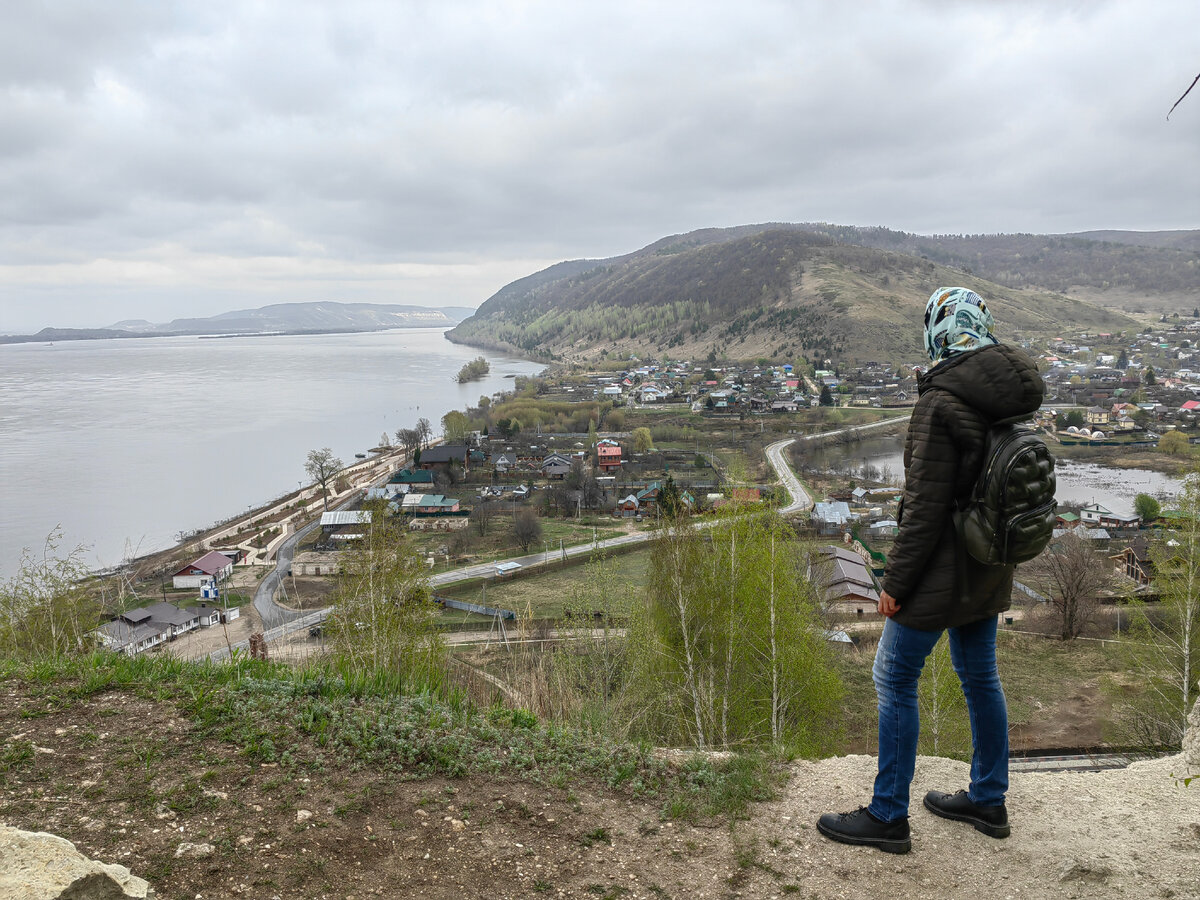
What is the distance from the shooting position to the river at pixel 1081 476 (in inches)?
1371

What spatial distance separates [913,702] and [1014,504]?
81 cm

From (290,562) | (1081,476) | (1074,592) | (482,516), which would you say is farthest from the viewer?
(1081,476)

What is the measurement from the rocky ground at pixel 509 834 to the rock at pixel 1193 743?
6cm

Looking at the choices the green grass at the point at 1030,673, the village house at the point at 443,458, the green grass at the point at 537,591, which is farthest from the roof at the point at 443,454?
the green grass at the point at 1030,673

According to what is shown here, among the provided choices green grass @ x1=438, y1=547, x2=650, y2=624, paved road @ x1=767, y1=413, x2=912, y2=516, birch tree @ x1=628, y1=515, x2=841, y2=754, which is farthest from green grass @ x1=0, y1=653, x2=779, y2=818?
paved road @ x1=767, y1=413, x2=912, y2=516

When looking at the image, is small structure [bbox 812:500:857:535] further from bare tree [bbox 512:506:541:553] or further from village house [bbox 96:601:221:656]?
village house [bbox 96:601:221:656]

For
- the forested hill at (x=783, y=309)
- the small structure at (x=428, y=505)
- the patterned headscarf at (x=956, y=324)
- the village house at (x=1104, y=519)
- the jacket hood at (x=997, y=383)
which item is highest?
the forested hill at (x=783, y=309)

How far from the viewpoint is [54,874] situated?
5.83 feet

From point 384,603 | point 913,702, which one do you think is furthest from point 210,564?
point 913,702

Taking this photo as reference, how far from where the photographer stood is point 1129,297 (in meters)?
148

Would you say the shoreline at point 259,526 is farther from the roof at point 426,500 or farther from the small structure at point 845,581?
the small structure at point 845,581

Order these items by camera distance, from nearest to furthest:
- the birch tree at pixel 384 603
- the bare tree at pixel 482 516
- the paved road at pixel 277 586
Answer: the birch tree at pixel 384 603
the paved road at pixel 277 586
the bare tree at pixel 482 516

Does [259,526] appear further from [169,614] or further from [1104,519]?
[1104,519]

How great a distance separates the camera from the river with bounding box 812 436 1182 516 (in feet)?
114
